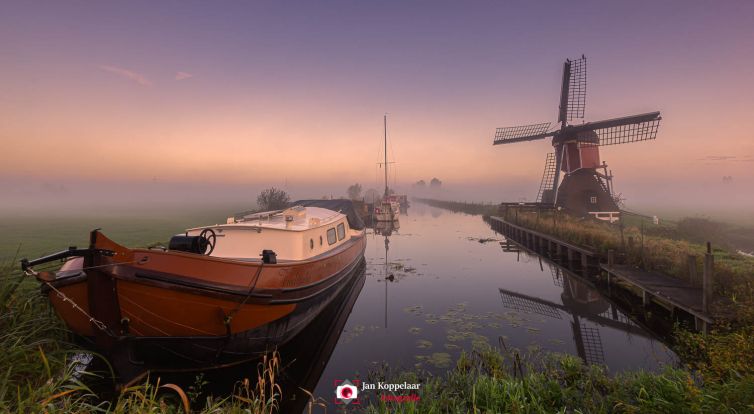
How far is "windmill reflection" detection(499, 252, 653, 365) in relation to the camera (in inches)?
367

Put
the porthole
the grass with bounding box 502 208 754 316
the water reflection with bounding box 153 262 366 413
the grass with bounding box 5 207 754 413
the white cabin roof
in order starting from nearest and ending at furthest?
the grass with bounding box 5 207 754 413 < the water reflection with bounding box 153 262 366 413 < the grass with bounding box 502 208 754 316 < the white cabin roof < the porthole

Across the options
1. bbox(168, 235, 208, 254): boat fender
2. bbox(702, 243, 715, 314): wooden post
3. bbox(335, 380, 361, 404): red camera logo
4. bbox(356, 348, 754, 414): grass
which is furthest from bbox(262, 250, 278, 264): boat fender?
bbox(702, 243, 715, 314): wooden post

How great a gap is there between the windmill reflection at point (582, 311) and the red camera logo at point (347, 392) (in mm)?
6356

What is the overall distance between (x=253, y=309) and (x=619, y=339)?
435 inches

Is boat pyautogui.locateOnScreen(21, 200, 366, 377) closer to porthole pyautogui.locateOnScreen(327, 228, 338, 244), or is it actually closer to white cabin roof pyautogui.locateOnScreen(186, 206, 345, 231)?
white cabin roof pyautogui.locateOnScreen(186, 206, 345, 231)

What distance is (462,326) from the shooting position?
10797 millimetres

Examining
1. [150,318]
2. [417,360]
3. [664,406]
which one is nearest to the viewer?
[664,406]

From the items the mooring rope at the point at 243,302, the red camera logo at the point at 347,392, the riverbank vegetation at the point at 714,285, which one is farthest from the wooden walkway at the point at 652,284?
the mooring rope at the point at 243,302

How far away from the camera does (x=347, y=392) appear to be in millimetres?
6980

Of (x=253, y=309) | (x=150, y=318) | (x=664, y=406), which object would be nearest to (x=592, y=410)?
(x=664, y=406)

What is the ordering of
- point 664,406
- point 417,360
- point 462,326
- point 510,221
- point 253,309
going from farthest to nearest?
point 510,221 < point 462,326 < point 417,360 < point 253,309 < point 664,406

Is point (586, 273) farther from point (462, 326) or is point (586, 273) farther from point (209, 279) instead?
point (209, 279)

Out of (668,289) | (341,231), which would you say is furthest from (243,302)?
(668,289)

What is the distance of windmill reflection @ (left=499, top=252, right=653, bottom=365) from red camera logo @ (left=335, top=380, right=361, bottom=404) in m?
6.36
